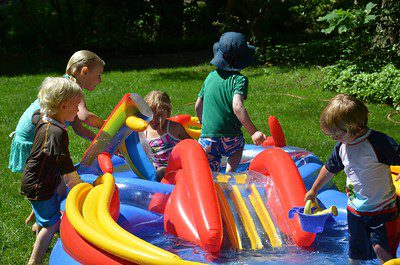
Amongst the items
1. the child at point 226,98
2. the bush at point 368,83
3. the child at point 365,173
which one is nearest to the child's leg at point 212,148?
the child at point 226,98

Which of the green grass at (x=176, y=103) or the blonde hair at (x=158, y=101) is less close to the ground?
the blonde hair at (x=158, y=101)

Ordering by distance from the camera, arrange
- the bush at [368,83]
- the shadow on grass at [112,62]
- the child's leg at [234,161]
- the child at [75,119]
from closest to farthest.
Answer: the child at [75,119], the child's leg at [234,161], the bush at [368,83], the shadow on grass at [112,62]

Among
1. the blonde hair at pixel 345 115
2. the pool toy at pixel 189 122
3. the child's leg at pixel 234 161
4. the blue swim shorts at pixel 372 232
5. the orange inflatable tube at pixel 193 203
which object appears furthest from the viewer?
the pool toy at pixel 189 122

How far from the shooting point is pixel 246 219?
3.79 meters

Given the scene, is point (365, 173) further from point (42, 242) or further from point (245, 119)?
point (42, 242)

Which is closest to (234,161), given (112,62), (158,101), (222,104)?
(222,104)

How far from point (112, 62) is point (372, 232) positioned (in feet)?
35.8

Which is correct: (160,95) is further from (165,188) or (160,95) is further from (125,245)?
(125,245)

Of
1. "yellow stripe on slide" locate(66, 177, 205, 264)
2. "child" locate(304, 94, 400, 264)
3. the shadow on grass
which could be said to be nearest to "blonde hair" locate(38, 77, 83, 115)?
"yellow stripe on slide" locate(66, 177, 205, 264)

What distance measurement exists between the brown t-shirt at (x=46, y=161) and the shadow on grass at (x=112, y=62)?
854 centimetres

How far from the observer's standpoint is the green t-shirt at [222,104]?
450cm

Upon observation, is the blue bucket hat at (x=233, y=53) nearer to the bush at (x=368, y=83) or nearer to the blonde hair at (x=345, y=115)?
the blonde hair at (x=345, y=115)

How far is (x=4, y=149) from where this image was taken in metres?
6.70

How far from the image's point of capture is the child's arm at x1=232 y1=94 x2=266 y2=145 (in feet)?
13.9
